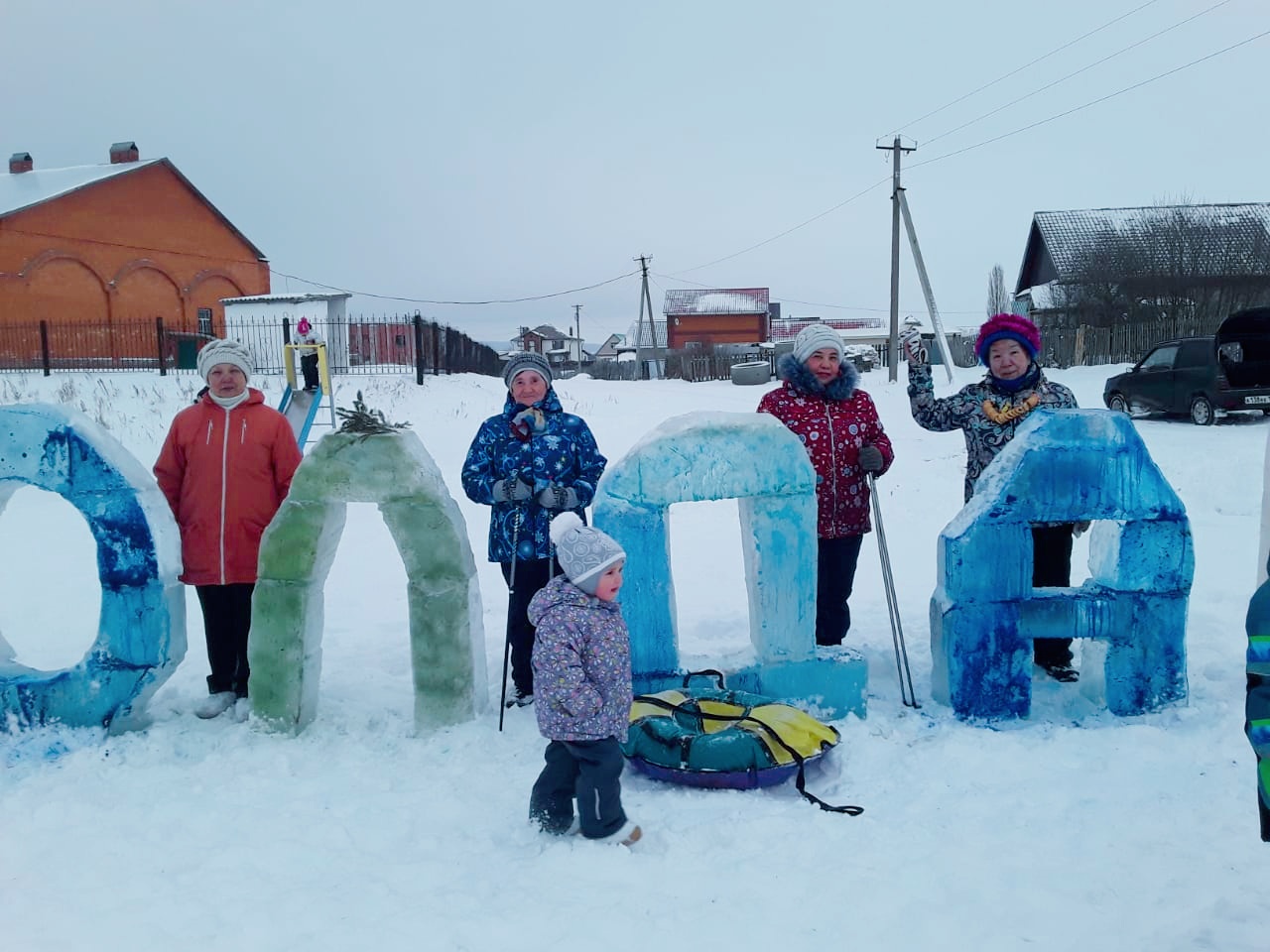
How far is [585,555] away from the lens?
10.9 ft

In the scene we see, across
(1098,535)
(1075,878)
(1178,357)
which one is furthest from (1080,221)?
(1075,878)

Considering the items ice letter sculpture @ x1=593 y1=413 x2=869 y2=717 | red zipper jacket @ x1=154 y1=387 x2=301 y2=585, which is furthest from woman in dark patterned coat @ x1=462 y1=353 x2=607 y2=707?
red zipper jacket @ x1=154 y1=387 x2=301 y2=585

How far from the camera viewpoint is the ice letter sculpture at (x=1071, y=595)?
4367 mm

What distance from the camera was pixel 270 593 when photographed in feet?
14.5

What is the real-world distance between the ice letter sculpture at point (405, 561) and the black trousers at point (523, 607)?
280 millimetres

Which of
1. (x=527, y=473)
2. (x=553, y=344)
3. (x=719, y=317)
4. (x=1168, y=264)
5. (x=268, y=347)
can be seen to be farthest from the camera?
(x=553, y=344)

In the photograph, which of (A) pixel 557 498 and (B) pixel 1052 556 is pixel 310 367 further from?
(B) pixel 1052 556

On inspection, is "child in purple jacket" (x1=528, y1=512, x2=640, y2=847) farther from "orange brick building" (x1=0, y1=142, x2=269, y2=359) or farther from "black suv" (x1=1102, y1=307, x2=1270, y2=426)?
"orange brick building" (x1=0, y1=142, x2=269, y2=359)

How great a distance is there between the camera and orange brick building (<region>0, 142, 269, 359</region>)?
2598 centimetres

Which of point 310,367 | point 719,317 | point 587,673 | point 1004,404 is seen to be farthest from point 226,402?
point 719,317

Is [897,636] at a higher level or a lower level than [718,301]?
lower

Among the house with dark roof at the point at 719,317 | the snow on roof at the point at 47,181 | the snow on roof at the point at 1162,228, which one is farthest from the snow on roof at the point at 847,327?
the snow on roof at the point at 47,181

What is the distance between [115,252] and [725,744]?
31095 mm

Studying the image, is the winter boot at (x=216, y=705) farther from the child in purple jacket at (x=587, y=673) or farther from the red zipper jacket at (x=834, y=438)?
the red zipper jacket at (x=834, y=438)
